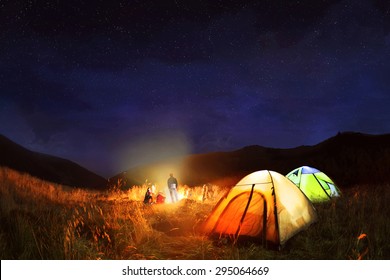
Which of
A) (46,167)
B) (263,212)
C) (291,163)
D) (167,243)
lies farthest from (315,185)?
(46,167)

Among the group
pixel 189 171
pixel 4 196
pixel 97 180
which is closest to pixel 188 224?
pixel 4 196

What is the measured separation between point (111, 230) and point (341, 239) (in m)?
4.63

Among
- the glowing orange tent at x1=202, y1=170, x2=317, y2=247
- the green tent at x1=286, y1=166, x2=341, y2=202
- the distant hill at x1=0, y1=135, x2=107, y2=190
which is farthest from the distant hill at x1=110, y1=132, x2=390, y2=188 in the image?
the glowing orange tent at x1=202, y1=170, x2=317, y2=247

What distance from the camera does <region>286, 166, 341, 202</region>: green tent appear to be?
459 inches

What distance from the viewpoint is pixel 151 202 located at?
43.9 feet

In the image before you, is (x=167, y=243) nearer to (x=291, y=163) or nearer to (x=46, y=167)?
(x=291, y=163)

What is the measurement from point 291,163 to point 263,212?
3736cm

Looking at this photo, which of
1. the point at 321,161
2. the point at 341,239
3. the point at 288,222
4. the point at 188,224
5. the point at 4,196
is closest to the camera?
the point at 341,239

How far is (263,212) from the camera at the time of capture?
6.38 m

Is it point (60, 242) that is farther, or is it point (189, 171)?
point (189, 171)

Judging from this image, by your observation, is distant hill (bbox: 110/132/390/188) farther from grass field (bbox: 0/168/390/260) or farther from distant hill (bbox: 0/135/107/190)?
grass field (bbox: 0/168/390/260)
